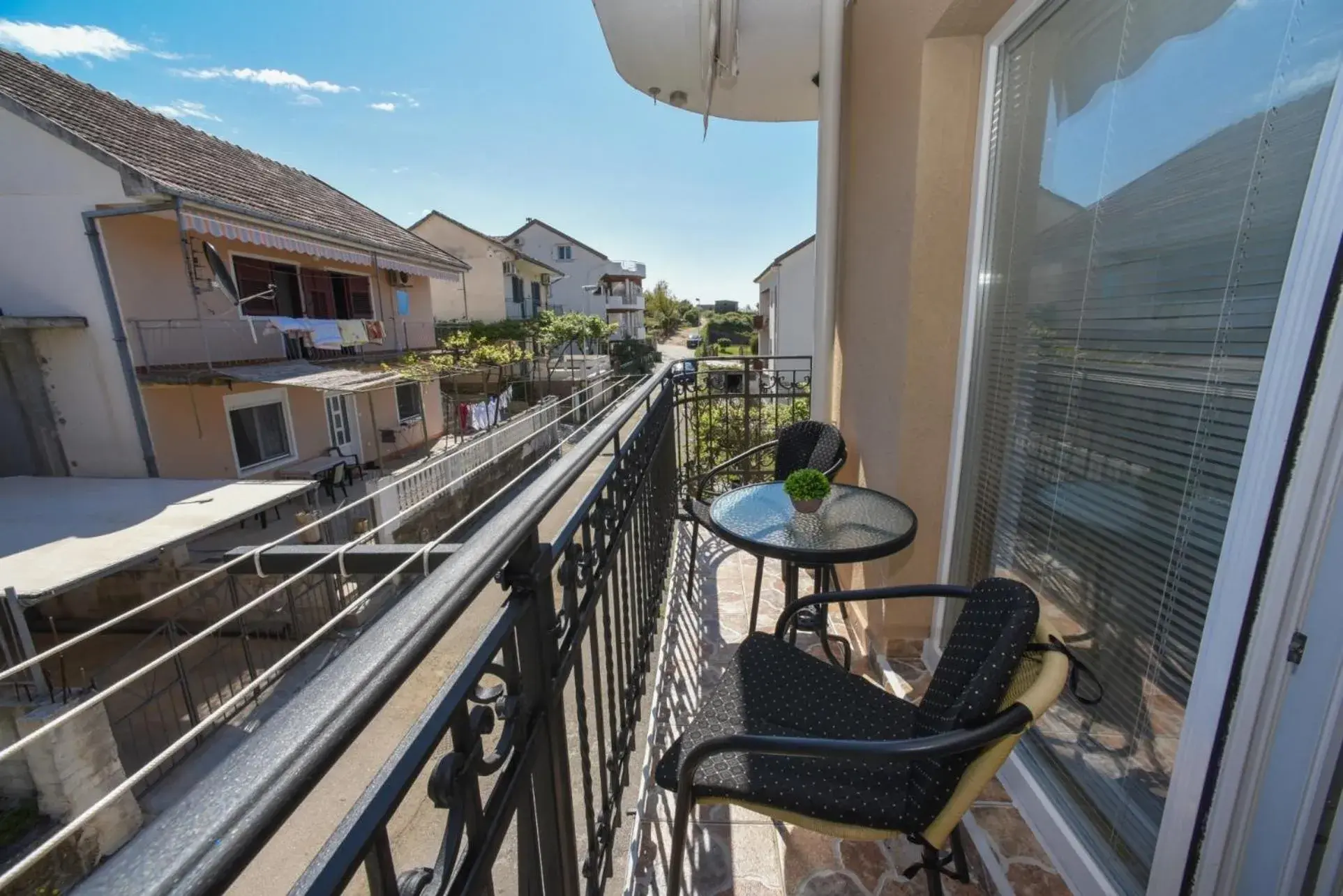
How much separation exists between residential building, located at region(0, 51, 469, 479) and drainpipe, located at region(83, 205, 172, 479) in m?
0.02

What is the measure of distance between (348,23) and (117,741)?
1095 centimetres

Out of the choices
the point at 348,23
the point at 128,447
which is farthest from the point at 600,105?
the point at 128,447

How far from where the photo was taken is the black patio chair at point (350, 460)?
12.0 m

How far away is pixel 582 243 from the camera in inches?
1240

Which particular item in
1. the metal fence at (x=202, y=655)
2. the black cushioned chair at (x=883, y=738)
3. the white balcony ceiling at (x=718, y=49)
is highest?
the white balcony ceiling at (x=718, y=49)

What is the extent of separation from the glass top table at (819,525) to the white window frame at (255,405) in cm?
1072

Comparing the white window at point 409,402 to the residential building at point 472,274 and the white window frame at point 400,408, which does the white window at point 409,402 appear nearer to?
the white window frame at point 400,408

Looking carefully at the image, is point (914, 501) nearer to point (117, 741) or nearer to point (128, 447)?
point (117, 741)

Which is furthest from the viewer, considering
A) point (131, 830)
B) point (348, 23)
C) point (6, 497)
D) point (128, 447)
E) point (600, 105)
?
point (600, 105)

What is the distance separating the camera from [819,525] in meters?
2.16

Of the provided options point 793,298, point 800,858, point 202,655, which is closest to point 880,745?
point 800,858

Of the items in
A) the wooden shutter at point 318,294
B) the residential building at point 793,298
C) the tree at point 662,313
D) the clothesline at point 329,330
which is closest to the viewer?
the clothesline at point 329,330

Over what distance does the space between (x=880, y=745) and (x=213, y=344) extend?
11.9 m

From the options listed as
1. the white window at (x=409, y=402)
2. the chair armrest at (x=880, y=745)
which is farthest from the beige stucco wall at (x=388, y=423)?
the chair armrest at (x=880, y=745)
